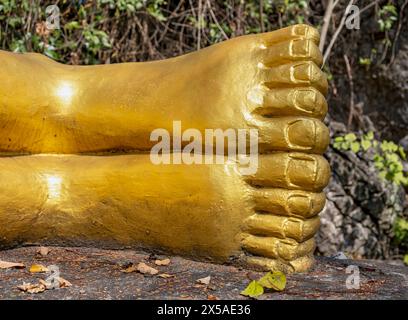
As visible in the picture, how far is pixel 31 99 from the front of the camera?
71.6 inches

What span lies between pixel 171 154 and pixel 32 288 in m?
0.60

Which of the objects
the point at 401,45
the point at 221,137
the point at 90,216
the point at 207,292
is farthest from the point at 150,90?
the point at 401,45

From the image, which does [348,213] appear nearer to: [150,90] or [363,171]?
[363,171]

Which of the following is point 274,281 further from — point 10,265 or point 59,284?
point 10,265

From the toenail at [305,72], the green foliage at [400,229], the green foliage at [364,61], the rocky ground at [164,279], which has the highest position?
the green foliage at [364,61]

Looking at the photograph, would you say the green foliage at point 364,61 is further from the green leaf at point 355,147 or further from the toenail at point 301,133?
the toenail at point 301,133

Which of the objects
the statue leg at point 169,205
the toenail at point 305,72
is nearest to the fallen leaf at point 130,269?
the statue leg at point 169,205

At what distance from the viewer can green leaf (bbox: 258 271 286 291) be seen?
56.1 inches

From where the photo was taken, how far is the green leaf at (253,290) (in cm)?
137

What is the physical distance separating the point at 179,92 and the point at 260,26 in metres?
2.27

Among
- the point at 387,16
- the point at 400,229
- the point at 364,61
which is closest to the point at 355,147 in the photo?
the point at 400,229

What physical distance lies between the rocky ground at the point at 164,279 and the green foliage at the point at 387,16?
2.50m

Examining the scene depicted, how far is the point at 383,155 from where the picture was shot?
3830 millimetres

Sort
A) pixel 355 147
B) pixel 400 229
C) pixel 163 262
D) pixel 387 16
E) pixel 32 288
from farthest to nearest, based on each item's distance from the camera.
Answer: pixel 387 16 < pixel 400 229 < pixel 355 147 < pixel 163 262 < pixel 32 288
